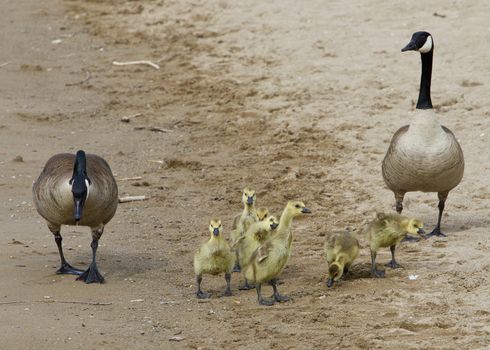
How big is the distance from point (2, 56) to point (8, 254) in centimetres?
887

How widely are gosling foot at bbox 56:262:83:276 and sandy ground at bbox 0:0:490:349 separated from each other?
0.15 m

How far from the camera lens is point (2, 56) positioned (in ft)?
59.0

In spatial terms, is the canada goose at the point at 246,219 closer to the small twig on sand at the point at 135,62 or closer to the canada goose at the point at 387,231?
the canada goose at the point at 387,231

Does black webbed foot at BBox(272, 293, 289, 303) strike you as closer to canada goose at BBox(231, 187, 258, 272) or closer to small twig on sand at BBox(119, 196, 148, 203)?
canada goose at BBox(231, 187, 258, 272)

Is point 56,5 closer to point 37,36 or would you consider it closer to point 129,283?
point 37,36

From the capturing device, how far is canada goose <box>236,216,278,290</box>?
8672mm

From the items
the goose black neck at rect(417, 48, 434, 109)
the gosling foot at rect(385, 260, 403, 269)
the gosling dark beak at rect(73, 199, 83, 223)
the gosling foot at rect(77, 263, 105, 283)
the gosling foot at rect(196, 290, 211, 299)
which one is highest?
the goose black neck at rect(417, 48, 434, 109)

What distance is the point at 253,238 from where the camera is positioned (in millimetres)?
8812

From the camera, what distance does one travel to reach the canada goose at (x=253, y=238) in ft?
28.5

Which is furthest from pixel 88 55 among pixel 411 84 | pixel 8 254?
pixel 8 254

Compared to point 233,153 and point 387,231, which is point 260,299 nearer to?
point 387,231

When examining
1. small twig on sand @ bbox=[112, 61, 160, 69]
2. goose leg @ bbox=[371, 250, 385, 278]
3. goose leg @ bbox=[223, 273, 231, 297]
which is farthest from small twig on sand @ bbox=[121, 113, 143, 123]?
goose leg @ bbox=[371, 250, 385, 278]

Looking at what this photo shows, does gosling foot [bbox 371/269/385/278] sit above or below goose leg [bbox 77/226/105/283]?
above

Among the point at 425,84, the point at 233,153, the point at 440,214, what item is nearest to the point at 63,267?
the point at 440,214
